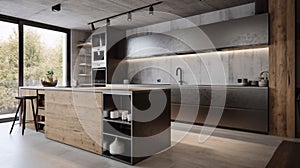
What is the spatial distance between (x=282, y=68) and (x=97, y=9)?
3707mm

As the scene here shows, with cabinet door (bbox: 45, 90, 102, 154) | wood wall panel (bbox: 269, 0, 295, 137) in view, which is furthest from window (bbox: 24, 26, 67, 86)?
wood wall panel (bbox: 269, 0, 295, 137)

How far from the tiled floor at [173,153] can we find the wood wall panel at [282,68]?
0.31 m

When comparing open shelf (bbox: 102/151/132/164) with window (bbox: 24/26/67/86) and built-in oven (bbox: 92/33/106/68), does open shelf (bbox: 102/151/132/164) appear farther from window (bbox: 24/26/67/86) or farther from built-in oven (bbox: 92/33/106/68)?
window (bbox: 24/26/67/86)

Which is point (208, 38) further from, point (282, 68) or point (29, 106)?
point (29, 106)

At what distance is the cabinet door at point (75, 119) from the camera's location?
2643 mm

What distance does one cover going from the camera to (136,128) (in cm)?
238

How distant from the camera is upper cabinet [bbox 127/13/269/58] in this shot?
3622mm

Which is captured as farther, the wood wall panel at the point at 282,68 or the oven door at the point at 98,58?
the oven door at the point at 98,58

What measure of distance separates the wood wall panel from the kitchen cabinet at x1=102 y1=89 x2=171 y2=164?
6.48ft

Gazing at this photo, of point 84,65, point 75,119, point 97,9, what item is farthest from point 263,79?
point 84,65

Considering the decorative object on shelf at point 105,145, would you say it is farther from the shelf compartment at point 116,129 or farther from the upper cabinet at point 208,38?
the upper cabinet at point 208,38

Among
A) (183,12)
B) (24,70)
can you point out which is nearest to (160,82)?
(183,12)

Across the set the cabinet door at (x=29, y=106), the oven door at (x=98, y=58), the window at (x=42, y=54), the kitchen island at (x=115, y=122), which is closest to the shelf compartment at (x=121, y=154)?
the kitchen island at (x=115, y=122)

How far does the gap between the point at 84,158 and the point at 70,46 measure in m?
4.51
